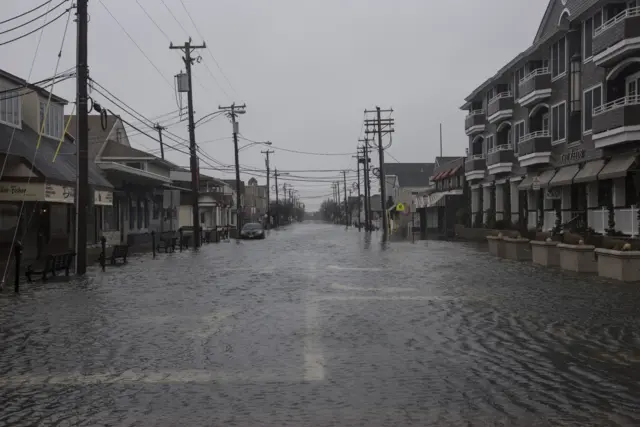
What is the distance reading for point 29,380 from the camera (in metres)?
7.53

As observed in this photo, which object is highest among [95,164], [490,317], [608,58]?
[608,58]

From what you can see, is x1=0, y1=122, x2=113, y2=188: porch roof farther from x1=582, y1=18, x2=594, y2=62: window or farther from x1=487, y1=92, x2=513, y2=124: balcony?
x1=487, y1=92, x2=513, y2=124: balcony

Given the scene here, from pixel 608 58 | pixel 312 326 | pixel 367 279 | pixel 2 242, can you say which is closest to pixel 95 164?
pixel 2 242

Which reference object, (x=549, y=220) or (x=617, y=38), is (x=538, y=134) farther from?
(x=617, y=38)

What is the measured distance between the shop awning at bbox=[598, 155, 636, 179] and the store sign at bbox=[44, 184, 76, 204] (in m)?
21.5

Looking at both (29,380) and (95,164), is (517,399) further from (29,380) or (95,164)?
(95,164)

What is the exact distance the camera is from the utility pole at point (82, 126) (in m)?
21.0

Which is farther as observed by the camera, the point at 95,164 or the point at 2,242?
the point at 95,164

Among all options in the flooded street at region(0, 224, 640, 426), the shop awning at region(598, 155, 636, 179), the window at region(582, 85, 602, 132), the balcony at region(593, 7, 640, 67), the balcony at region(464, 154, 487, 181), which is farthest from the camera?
the balcony at region(464, 154, 487, 181)

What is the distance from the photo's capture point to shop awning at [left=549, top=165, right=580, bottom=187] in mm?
31312

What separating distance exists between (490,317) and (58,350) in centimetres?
731

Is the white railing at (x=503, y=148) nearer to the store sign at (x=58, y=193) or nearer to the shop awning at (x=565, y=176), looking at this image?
the shop awning at (x=565, y=176)

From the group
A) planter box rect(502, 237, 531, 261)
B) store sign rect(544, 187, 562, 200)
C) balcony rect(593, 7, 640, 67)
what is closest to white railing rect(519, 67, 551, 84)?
store sign rect(544, 187, 562, 200)

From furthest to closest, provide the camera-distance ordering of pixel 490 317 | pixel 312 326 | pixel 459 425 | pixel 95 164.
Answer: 1. pixel 95 164
2. pixel 490 317
3. pixel 312 326
4. pixel 459 425
